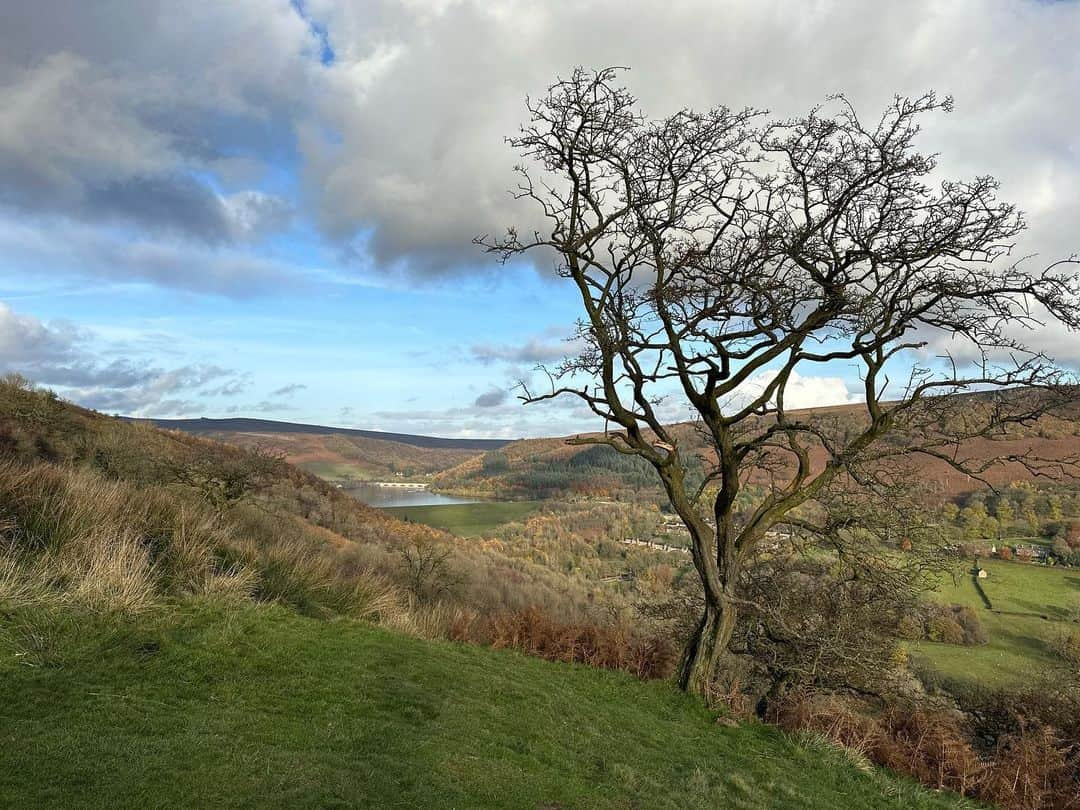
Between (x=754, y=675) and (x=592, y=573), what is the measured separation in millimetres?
37680

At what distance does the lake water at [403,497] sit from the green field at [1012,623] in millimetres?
60182

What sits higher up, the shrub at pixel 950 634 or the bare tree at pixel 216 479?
the bare tree at pixel 216 479

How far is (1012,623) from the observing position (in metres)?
32.8

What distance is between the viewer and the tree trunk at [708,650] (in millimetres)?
10531

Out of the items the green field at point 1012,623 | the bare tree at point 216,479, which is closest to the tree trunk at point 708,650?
the bare tree at point 216,479

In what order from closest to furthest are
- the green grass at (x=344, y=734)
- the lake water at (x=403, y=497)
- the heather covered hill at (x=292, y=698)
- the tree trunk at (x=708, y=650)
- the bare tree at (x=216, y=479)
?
the green grass at (x=344, y=734) → the heather covered hill at (x=292, y=698) → the tree trunk at (x=708, y=650) → the bare tree at (x=216, y=479) → the lake water at (x=403, y=497)

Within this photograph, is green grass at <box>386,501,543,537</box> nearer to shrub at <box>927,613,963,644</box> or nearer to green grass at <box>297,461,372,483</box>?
green grass at <box>297,461,372,483</box>

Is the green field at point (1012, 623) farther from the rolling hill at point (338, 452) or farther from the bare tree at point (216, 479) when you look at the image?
the rolling hill at point (338, 452)

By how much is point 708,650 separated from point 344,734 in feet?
22.4

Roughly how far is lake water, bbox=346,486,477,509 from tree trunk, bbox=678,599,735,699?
69.4m

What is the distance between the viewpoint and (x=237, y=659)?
7230 millimetres

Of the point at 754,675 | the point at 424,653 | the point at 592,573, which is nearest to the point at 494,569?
the point at 592,573

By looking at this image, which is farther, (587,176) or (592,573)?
(592,573)

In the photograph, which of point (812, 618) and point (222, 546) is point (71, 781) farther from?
point (812, 618)
